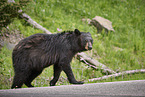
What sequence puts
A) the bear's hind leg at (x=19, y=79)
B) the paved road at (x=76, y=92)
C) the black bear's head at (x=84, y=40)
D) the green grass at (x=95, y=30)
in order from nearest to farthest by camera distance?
the paved road at (x=76, y=92) → the bear's hind leg at (x=19, y=79) → the black bear's head at (x=84, y=40) → the green grass at (x=95, y=30)

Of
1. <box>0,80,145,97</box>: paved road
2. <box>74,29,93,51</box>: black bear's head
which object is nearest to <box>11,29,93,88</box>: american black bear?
<box>74,29,93,51</box>: black bear's head

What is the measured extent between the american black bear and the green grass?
1.48 m

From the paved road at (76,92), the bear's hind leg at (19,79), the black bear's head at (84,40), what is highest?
the black bear's head at (84,40)

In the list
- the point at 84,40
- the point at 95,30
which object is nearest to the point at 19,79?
the point at 84,40

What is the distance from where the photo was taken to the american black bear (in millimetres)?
4203

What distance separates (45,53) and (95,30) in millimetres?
6825

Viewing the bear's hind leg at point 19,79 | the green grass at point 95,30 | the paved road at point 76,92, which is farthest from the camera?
the green grass at point 95,30

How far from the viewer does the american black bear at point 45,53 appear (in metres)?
4.20

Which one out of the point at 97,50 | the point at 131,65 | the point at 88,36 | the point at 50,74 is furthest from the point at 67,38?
the point at 131,65

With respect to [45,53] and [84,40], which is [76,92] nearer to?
[45,53]

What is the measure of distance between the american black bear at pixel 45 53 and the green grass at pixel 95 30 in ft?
4.85

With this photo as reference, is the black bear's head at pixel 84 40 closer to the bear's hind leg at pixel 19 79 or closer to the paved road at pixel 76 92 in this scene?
the bear's hind leg at pixel 19 79

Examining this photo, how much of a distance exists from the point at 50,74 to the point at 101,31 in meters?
5.28

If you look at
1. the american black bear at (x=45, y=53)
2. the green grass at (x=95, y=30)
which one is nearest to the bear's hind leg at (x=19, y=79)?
the american black bear at (x=45, y=53)
